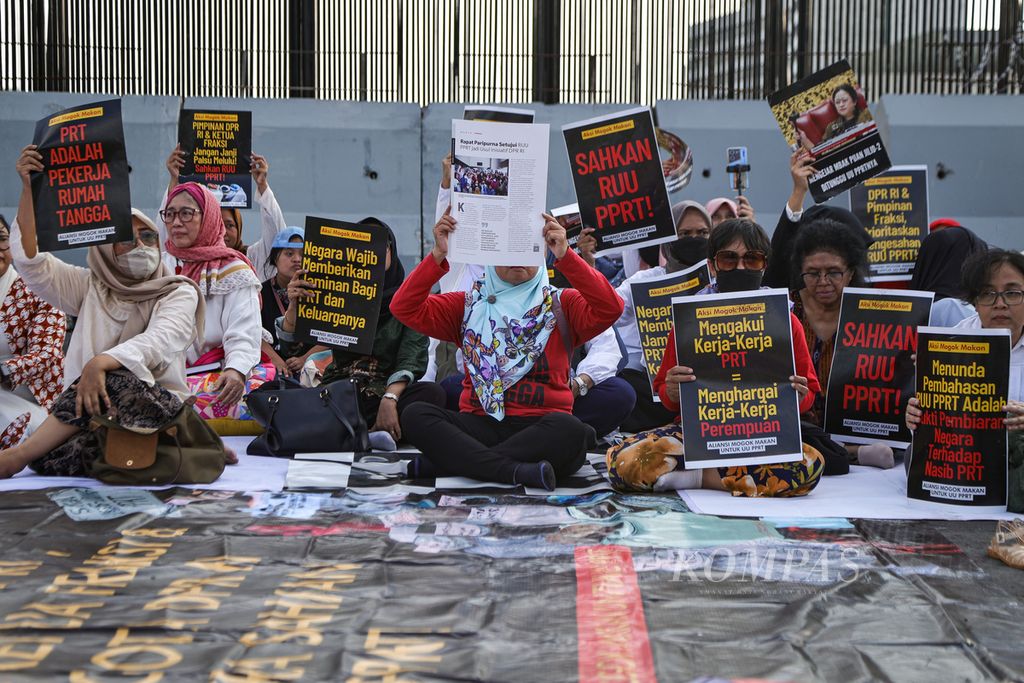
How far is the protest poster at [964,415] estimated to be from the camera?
4.02 m

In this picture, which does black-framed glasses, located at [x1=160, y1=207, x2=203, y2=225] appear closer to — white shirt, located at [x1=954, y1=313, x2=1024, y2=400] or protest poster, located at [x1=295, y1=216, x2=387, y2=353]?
protest poster, located at [x1=295, y1=216, x2=387, y2=353]

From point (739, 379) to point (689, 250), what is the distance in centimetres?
183

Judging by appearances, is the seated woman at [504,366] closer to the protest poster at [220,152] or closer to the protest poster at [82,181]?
the protest poster at [82,181]

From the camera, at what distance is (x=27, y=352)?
520 cm

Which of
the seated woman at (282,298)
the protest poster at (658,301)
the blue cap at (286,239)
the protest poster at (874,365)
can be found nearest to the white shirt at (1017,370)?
the protest poster at (874,365)

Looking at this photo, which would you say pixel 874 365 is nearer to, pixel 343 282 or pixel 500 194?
pixel 500 194

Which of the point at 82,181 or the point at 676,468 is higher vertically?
the point at 82,181

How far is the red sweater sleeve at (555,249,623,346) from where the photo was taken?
439 cm

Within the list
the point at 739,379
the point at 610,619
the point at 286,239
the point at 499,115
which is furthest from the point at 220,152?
the point at 610,619

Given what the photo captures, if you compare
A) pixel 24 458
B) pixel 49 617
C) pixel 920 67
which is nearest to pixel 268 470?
pixel 24 458

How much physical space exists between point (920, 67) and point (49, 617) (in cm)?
1017

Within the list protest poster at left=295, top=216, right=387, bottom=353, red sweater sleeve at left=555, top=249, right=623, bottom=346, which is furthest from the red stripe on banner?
protest poster at left=295, top=216, right=387, bottom=353

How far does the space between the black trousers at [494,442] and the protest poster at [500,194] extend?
2.35 ft

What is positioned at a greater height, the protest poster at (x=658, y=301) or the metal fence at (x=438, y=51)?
the metal fence at (x=438, y=51)
